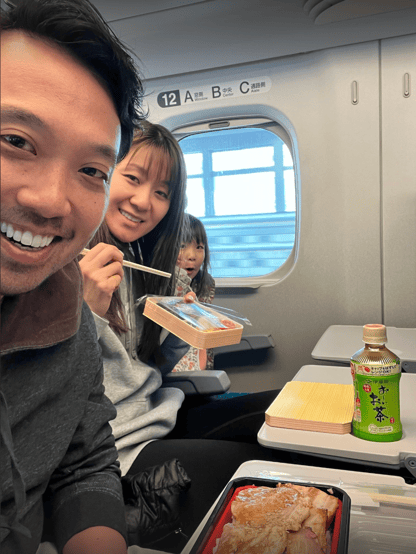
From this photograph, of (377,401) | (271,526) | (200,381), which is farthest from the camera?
(200,381)

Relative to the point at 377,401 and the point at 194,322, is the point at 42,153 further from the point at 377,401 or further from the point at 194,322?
the point at 377,401

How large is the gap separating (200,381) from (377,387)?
0.66 meters

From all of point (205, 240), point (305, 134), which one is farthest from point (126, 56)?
point (305, 134)

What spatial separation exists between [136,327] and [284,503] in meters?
0.47

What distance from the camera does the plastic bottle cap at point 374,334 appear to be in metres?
0.74

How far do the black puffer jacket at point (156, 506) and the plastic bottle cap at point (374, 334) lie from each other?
0.40 meters

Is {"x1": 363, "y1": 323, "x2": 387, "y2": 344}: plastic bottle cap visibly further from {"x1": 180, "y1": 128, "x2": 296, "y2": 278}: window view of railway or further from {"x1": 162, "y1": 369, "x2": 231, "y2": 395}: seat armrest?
{"x1": 162, "y1": 369, "x2": 231, "y2": 395}: seat armrest

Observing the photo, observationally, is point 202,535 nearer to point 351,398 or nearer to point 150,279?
point 150,279

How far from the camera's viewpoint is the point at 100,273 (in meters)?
0.49

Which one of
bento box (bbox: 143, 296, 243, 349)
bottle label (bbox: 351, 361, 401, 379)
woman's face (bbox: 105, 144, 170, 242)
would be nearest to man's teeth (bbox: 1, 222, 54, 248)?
woman's face (bbox: 105, 144, 170, 242)

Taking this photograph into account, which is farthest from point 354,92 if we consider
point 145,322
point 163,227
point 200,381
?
point 200,381

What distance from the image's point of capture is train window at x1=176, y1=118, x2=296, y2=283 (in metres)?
0.56

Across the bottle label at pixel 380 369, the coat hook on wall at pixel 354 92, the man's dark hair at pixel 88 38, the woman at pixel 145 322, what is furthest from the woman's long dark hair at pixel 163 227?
the bottle label at pixel 380 369

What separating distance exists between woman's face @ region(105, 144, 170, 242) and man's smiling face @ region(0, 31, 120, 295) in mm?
204
